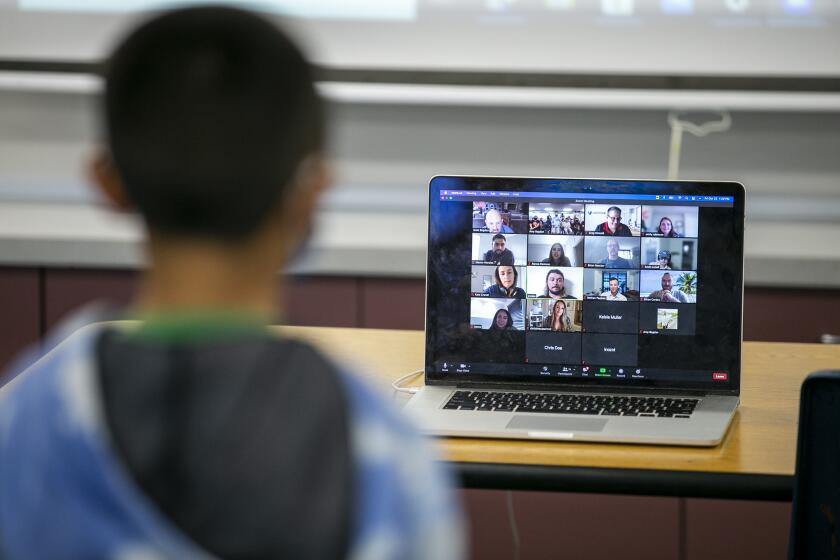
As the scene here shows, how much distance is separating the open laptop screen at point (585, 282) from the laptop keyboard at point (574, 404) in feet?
0.13

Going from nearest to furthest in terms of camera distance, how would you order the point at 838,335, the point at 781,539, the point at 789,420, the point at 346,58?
the point at 789,420 < the point at 781,539 < the point at 838,335 < the point at 346,58

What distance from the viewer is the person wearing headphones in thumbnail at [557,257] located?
5.16 ft

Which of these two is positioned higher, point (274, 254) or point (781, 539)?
point (274, 254)

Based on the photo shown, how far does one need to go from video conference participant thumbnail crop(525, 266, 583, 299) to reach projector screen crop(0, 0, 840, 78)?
1.39 meters

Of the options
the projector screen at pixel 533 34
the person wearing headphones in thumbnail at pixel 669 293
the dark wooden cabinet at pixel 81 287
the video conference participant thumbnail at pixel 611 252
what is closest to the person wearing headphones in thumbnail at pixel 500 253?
the video conference participant thumbnail at pixel 611 252

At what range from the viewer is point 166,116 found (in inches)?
23.9

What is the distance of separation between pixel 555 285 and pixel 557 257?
1.5 inches

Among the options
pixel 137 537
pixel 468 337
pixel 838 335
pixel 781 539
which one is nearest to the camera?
pixel 137 537

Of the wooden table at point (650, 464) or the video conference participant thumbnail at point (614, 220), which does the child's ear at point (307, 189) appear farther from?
the video conference participant thumbnail at point (614, 220)

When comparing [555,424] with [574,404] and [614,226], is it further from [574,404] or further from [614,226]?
[614,226]

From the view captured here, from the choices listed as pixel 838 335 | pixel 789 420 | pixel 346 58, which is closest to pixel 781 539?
pixel 838 335

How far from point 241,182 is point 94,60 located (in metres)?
2.51

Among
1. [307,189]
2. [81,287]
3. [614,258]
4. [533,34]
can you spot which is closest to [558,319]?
[614,258]

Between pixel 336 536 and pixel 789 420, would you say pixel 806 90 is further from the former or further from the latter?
pixel 336 536
